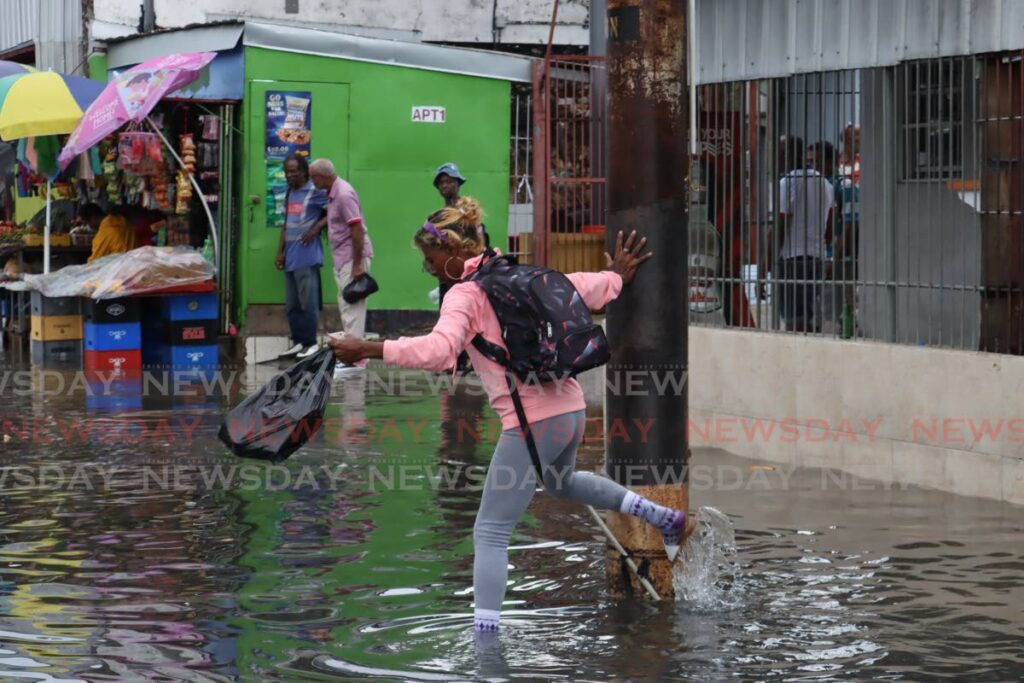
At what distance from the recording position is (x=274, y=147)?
708 inches

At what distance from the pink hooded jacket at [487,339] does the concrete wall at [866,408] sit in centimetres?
352

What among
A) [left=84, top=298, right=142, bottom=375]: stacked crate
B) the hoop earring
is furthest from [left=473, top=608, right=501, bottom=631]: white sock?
[left=84, top=298, right=142, bottom=375]: stacked crate

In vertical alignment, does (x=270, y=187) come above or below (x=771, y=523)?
above

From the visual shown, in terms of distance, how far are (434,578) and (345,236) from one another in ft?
30.7

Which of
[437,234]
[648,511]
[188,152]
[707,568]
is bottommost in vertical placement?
[707,568]

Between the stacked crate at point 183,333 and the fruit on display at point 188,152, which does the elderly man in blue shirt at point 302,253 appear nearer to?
the stacked crate at point 183,333

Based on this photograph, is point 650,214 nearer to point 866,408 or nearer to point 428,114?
point 866,408

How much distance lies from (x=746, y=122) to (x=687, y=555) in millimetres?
4827

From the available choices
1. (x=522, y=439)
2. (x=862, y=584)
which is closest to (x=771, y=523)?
(x=862, y=584)

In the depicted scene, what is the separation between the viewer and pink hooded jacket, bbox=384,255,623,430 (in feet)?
18.8

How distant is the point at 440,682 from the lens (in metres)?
5.67

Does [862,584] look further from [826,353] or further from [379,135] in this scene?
[379,135]

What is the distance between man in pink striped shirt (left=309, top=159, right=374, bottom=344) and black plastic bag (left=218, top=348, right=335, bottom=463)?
971 cm

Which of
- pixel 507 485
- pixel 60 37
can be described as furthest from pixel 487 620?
pixel 60 37
